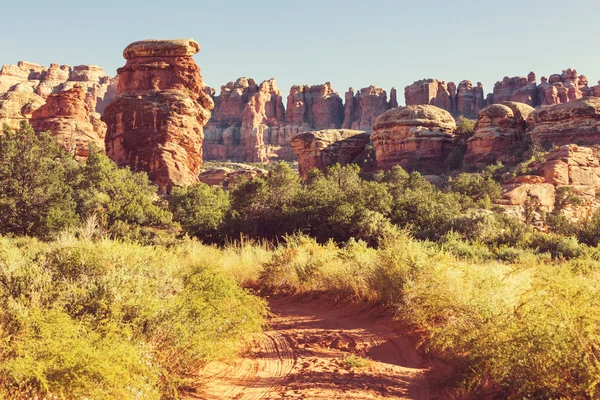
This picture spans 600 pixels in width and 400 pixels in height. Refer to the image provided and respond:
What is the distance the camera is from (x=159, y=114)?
34938 millimetres

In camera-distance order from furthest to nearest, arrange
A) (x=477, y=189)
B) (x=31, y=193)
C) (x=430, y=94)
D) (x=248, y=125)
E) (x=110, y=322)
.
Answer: (x=248, y=125) → (x=430, y=94) → (x=477, y=189) → (x=31, y=193) → (x=110, y=322)

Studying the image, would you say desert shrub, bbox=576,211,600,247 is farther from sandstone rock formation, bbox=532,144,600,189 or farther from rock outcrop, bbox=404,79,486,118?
rock outcrop, bbox=404,79,486,118

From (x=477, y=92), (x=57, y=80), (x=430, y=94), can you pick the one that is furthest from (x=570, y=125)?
(x=57, y=80)

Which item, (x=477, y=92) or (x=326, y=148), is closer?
(x=326, y=148)

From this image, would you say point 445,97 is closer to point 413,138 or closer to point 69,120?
point 413,138

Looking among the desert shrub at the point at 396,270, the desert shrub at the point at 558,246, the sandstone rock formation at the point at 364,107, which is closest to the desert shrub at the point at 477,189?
the desert shrub at the point at 558,246

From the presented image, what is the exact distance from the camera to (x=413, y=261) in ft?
23.3

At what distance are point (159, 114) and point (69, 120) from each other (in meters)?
10.7

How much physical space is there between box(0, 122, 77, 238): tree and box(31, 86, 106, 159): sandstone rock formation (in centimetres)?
1977

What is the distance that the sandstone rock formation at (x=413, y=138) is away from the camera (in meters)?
41.1

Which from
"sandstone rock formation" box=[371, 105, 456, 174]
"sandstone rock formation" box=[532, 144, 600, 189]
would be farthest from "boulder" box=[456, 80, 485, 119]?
"sandstone rock formation" box=[532, 144, 600, 189]

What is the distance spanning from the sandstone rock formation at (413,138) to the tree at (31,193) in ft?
102

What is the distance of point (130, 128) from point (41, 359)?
34723 millimetres

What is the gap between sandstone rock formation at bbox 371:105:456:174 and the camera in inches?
1617
